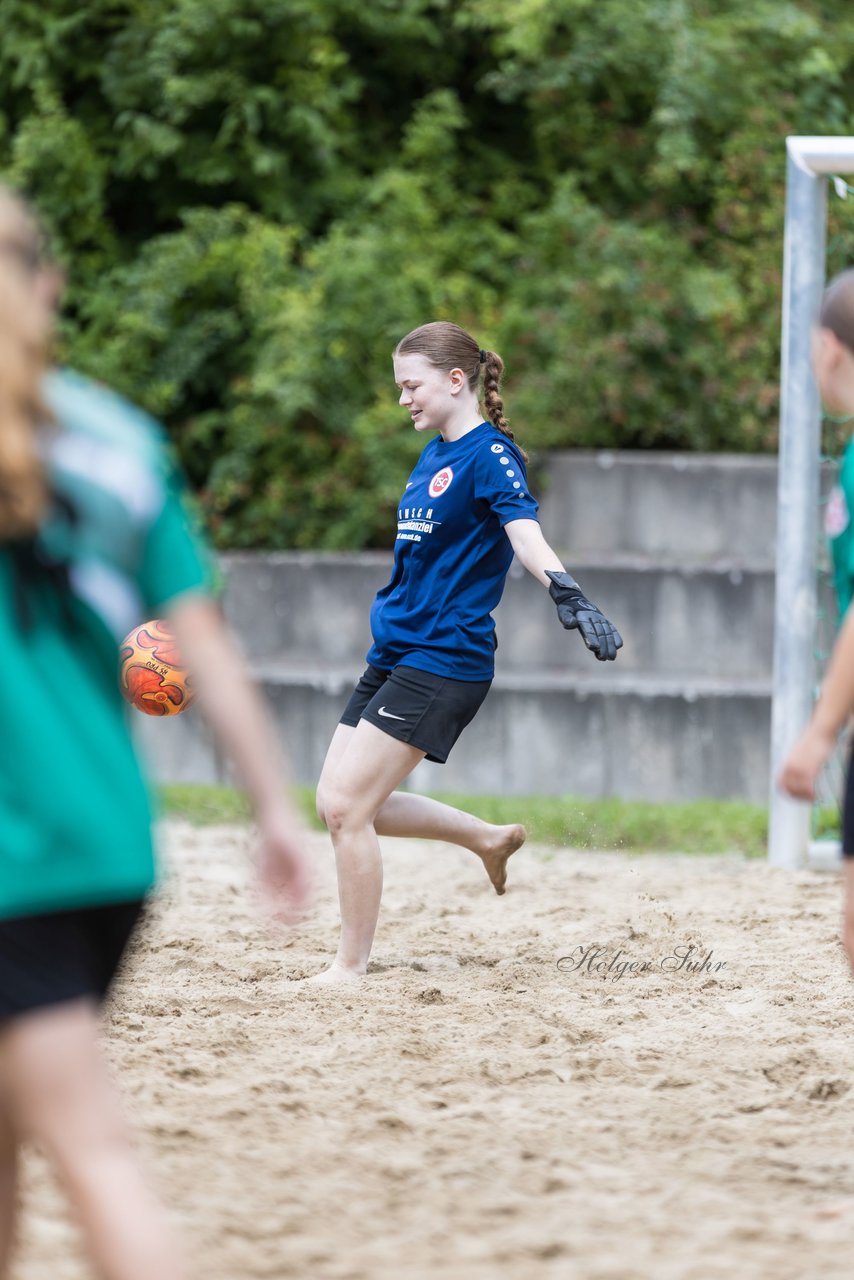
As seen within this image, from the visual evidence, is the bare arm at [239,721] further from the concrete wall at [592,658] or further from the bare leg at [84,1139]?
the concrete wall at [592,658]

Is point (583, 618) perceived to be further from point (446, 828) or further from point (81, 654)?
point (81, 654)

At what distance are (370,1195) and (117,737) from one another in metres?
1.38

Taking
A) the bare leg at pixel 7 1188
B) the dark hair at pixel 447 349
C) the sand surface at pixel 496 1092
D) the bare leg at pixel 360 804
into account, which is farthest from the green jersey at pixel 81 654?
the dark hair at pixel 447 349

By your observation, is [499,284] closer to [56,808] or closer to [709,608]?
[709,608]

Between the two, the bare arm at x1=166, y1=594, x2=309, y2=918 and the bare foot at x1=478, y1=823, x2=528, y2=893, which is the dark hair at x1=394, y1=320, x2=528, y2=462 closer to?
the bare foot at x1=478, y1=823, x2=528, y2=893

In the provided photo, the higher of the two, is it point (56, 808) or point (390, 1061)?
point (56, 808)

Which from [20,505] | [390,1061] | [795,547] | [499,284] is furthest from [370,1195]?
[499,284]

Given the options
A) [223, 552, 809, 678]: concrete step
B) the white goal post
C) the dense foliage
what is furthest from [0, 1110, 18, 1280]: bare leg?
the dense foliage

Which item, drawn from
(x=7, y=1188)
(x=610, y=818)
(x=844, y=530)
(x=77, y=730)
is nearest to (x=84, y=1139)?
(x=7, y=1188)

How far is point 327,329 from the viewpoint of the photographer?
11453mm

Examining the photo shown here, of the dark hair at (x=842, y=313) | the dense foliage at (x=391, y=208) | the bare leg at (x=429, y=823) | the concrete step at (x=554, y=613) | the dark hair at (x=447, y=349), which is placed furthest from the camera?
the dense foliage at (x=391, y=208)

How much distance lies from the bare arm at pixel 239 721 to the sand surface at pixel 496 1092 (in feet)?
1.87

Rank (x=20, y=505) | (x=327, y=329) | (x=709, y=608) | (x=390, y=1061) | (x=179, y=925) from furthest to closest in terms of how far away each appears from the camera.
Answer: (x=327, y=329) → (x=709, y=608) → (x=179, y=925) → (x=390, y=1061) → (x=20, y=505)

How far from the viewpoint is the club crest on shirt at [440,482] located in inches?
193
